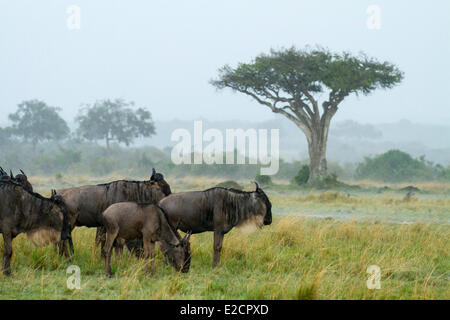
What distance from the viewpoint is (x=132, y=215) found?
726 centimetres

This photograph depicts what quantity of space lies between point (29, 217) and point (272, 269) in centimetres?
351

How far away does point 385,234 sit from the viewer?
11102 mm

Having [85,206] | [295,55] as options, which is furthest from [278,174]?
[85,206]

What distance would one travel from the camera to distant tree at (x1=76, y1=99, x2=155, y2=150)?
6638 cm

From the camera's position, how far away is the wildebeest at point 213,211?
8.02 meters

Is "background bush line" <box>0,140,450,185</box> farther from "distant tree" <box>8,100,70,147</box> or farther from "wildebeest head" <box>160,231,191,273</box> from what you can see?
"wildebeest head" <box>160,231,191,273</box>

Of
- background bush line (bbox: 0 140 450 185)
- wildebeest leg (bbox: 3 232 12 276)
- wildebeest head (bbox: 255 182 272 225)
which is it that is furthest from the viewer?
background bush line (bbox: 0 140 450 185)

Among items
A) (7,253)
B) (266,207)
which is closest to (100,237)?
(7,253)

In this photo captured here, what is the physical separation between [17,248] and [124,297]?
324 centimetres

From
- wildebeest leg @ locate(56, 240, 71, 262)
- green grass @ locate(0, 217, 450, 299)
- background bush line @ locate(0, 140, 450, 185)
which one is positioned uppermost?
wildebeest leg @ locate(56, 240, 71, 262)

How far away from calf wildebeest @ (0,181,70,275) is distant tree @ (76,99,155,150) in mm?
59045

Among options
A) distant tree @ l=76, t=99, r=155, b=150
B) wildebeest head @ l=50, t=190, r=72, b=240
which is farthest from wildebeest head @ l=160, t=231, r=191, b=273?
distant tree @ l=76, t=99, r=155, b=150
